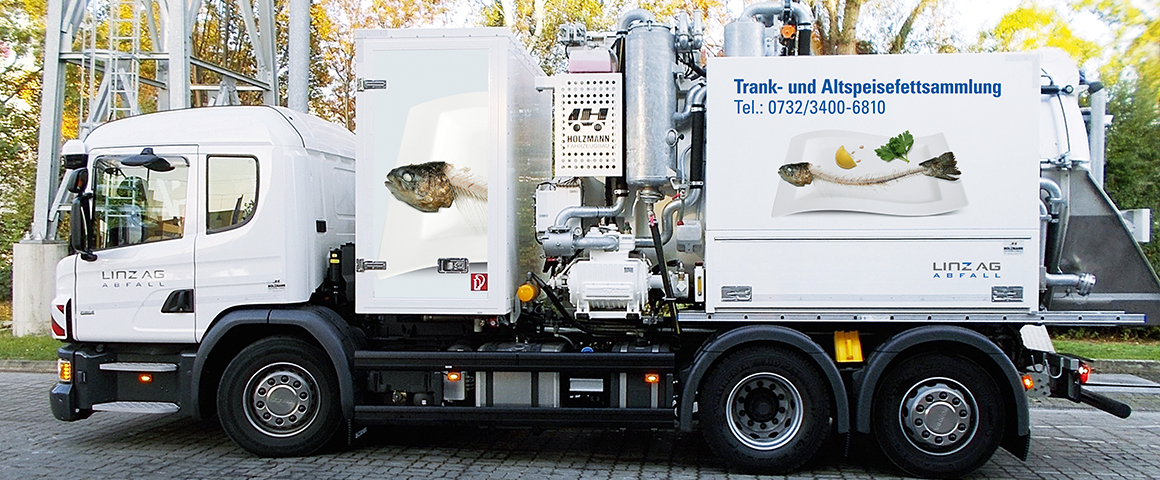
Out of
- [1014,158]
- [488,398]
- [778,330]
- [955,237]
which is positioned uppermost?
[1014,158]

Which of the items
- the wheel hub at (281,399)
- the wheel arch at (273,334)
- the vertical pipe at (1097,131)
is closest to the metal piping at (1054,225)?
the vertical pipe at (1097,131)

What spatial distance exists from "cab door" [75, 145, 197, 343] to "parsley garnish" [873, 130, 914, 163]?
4886 millimetres

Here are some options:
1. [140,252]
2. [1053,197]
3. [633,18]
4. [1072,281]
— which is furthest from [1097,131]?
[140,252]

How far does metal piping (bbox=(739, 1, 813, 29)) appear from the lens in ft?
23.6

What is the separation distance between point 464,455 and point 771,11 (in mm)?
4062

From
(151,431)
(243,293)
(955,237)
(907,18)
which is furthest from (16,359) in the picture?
(907,18)

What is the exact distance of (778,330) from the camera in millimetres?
6418

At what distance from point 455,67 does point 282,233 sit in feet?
5.67

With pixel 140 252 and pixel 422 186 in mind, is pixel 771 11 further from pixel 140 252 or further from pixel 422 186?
pixel 140 252

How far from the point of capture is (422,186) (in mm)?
6730

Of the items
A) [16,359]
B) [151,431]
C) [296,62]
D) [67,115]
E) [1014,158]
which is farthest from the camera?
[67,115]

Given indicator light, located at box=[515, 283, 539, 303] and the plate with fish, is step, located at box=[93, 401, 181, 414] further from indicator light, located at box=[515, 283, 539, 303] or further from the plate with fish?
the plate with fish

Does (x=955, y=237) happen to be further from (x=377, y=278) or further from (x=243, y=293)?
(x=243, y=293)

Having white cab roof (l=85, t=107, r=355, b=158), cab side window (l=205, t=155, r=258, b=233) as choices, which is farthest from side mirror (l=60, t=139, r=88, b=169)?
cab side window (l=205, t=155, r=258, b=233)
